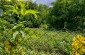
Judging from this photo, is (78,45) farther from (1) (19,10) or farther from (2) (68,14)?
(2) (68,14)

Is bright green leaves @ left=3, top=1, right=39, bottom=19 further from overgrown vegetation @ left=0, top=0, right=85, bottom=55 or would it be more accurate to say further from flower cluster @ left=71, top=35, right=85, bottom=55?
flower cluster @ left=71, top=35, right=85, bottom=55

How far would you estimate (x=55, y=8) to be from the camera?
22781mm

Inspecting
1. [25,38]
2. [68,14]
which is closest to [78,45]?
[25,38]

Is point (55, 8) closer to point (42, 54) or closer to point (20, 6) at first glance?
point (42, 54)

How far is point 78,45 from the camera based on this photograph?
3836 mm

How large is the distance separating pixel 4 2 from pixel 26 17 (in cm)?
28

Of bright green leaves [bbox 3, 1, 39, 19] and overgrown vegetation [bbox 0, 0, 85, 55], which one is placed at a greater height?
bright green leaves [bbox 3, 1, 39, 19]

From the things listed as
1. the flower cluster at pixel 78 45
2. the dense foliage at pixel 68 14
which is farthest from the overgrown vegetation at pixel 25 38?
the dense foliage at pixel 68 14

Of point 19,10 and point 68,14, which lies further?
point 68,14

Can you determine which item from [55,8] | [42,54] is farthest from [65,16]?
[42,54]

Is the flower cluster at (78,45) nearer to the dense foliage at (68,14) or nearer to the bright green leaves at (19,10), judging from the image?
the bright green leaves at (19,10)

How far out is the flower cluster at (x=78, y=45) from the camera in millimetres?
3828

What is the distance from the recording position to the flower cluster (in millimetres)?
3828

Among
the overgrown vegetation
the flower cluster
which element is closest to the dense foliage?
the overgrown vegetation
